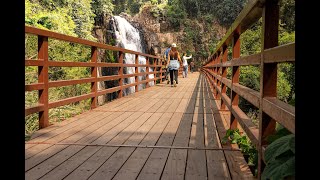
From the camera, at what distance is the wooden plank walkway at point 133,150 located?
2.58 m

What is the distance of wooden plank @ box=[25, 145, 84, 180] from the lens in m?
2.52

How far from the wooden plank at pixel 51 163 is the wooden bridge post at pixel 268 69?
1.66 metres

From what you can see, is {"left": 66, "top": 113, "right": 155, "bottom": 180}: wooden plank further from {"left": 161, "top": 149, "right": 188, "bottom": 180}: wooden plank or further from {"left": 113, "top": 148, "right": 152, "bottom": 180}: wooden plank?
{"left": 161, "top": 149, "right": 188, "bottom": 180}: wooden plank

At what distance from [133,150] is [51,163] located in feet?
2.69

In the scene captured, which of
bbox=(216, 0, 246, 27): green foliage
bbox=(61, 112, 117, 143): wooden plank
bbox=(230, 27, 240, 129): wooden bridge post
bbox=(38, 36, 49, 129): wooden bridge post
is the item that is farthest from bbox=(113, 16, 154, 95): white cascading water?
Answer: bbox=(216, 0, 246, 27): green foliage

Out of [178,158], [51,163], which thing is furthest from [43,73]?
[178,158]

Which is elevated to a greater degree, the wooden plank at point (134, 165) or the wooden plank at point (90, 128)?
the wooden plank at point (90, 128)

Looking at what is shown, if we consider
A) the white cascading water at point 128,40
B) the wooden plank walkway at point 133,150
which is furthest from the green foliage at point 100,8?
the wooden plank walkway at point 133,150

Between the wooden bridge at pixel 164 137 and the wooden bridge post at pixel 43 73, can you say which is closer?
the wooden bridge at pixel 164 137

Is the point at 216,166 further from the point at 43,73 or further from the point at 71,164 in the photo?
the point at 43,73

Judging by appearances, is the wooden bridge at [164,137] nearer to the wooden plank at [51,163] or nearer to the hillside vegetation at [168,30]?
the wooden plank at [51,163]

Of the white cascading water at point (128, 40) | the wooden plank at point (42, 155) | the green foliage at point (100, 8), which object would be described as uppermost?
the green foliage at point (100, 8)

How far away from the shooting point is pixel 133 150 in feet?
10.8
